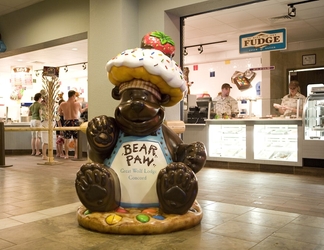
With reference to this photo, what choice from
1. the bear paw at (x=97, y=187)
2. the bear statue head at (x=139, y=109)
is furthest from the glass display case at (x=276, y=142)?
the bear paw at (x=97, y=187)

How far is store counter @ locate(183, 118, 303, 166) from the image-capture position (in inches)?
245

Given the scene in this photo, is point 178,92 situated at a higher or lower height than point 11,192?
higher

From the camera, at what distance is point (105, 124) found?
2631 millimetres

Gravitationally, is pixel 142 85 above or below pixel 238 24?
below

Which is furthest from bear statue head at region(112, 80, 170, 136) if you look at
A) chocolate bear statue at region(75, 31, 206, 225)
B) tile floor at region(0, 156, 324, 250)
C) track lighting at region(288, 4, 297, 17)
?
track lighting at region(288, 4, 297, 17)

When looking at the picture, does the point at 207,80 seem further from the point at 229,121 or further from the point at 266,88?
the point at 229,121

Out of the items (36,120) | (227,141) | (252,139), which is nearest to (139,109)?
(252,139)

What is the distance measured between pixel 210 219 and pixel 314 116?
13.0ft

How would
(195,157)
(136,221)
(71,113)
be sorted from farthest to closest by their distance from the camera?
(71,113) < (195,157) < (136,221)

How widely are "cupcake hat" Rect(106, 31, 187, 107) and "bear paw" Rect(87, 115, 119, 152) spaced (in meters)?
0.30

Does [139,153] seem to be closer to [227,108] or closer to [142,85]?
[142,85]

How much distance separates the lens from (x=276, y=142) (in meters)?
6.45

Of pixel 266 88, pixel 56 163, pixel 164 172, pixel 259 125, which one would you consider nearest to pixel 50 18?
pixel 56 163

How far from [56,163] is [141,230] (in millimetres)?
5269
